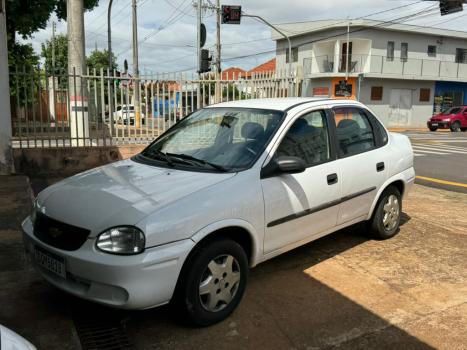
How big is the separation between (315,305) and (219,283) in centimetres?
92

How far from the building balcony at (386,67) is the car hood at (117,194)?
3165 cm

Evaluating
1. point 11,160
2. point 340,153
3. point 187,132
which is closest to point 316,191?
point 340,153

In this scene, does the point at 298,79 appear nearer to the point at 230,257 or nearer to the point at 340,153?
→ the point at 340,153

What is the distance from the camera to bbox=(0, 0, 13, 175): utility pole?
8016mm

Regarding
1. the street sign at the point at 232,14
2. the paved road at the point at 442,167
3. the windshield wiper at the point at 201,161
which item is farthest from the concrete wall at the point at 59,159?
the street sign at the point at 232,14

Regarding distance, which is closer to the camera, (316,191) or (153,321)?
(153,321)

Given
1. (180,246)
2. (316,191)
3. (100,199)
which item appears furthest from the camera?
(316,191)

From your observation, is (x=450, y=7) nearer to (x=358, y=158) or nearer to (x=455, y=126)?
(x=358, y=158)

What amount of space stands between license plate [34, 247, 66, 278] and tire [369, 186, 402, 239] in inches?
138

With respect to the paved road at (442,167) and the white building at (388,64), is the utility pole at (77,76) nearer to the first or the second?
the paved road at (442,167)

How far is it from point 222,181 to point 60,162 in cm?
657

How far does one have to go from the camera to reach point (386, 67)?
34531 mm

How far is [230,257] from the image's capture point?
3.45 meters

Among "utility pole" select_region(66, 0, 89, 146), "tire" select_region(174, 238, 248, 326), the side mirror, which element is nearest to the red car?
"utility pole" select_region(66, 0, 89, 146)
